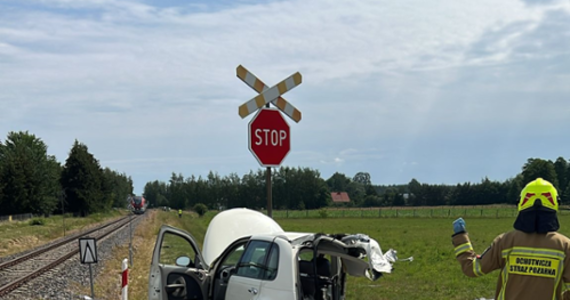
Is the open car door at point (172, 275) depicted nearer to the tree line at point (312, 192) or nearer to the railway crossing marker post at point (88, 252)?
the railway crossing marker post at point (88, 252)

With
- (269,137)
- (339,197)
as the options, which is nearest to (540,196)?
(269,137)

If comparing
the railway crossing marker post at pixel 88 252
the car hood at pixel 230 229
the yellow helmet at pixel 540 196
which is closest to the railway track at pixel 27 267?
the railway crossing marker post at pixel 88 252

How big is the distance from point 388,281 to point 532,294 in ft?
36.6

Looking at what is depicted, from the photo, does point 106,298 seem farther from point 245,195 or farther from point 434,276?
point 245,195

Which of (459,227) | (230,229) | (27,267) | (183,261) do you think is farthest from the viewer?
(27,267)

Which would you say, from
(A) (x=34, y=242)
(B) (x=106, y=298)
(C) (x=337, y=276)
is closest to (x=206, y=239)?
(C) (x=337, y=276)

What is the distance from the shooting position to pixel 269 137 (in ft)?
25.5

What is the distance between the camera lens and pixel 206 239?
8609 mm

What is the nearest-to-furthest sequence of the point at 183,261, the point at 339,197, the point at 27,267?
1. the point at 183,261
2. the point at 27,267
3. the point at 339,197

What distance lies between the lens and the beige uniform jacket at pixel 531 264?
457 cm

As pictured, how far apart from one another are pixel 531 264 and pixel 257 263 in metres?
3.10

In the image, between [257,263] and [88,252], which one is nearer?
[257,263]

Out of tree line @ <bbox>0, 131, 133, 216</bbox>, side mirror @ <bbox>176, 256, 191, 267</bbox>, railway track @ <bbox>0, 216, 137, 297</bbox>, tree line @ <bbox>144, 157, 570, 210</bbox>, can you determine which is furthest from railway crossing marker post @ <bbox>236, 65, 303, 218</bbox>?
tree line @ <bbox>144, 157, 570, 210</bbox>

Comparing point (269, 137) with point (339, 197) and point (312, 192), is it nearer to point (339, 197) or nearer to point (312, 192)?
point (312, 192)
